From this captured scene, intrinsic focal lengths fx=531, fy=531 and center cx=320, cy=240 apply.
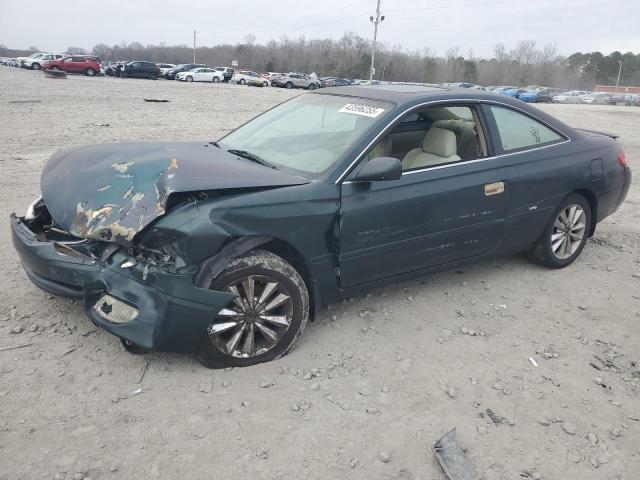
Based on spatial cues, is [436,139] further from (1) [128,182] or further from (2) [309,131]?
(1) [128,182]

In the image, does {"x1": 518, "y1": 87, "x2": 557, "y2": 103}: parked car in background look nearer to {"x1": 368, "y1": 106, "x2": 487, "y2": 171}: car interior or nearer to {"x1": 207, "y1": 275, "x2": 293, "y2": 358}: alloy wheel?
{"x1": 368, "y1": 106, "x2": 487, "y2": 171}: car interior

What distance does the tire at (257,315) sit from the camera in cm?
303

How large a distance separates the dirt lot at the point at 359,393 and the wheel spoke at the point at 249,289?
1.38 ft

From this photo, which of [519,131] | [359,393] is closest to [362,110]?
[519,131]

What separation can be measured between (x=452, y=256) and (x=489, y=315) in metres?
0.52

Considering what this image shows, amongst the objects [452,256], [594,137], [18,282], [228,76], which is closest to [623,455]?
[452,256]

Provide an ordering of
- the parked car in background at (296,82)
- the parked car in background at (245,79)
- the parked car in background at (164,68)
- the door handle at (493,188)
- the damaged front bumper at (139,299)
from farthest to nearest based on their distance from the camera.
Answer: the parked car in background at (164,68)
the parked car in background at (296,82)
the parked car in background at (245,79)
the door handle at (493,188)
the damaged front bumper at (139,299)

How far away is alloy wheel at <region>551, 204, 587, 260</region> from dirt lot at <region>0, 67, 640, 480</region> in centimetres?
44

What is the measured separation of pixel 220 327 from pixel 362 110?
1.90m

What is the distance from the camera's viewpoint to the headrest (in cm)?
402

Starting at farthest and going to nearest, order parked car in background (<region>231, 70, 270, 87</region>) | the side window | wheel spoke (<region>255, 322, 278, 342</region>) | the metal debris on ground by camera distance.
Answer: parked car in background (<region>231, 70, 270, 87</region>) → the side window → wheel spoke (<region>255, 322, 278, 342</region>) → the metal debris on ground

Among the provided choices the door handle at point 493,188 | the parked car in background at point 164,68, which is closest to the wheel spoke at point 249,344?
the door handle at point 493,188

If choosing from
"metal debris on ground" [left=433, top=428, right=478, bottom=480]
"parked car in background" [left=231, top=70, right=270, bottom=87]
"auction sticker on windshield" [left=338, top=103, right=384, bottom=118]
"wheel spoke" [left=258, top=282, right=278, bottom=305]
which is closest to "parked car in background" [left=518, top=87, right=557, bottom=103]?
"parked car in background" [left=231, top=70, right=270, bottom=87]

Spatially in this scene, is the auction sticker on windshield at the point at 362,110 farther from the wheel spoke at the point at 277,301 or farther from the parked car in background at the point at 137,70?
the parked car in background at the point at 137,70
